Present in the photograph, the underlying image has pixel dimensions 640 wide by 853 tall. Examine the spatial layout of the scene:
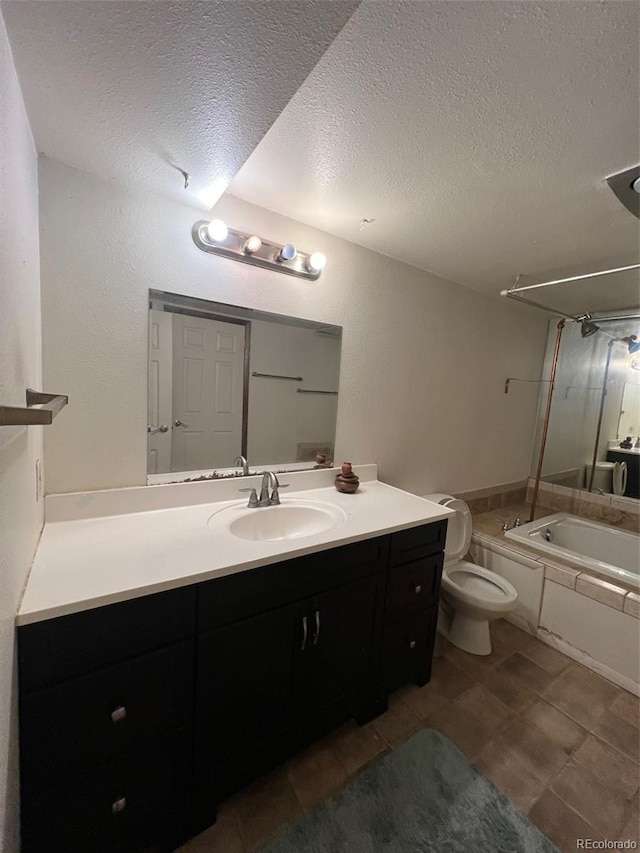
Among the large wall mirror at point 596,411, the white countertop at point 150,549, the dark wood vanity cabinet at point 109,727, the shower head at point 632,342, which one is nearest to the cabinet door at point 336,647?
the white countertop at point 150,549

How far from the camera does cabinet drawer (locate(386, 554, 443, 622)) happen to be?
1365 mm

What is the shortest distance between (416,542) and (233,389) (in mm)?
1036

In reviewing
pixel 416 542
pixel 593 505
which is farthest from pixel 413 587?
pixel 593 505

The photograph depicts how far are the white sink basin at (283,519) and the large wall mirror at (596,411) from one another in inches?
95.7

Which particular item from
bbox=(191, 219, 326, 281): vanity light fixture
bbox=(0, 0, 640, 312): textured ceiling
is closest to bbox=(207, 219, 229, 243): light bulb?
bbox=(191, 219, 326, 281): vanity light fixture

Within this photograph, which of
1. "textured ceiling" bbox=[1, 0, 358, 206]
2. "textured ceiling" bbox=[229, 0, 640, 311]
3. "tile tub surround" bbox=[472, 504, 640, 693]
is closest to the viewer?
"textured ceiling" bbox=[1, 0, 358, 206]

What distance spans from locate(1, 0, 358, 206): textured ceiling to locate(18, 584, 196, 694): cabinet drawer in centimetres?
118

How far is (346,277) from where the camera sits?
1.74 metres

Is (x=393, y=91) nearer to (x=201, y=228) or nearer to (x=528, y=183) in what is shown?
(x=528, y=183)

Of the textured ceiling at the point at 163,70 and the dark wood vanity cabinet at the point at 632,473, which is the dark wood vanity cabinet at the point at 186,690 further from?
the dark wood vanity cabinet at the point at 632,473

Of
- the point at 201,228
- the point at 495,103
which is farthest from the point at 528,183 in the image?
the point at 201,228

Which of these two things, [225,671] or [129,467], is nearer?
[225,671]

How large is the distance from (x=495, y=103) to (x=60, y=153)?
1.25 metres

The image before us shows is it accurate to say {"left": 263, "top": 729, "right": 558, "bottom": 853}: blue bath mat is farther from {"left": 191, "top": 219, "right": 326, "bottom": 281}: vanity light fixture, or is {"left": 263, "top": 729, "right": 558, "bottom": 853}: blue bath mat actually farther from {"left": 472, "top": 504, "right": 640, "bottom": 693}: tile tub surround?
{"left": 191, "top": 219, "right": 326, "bottom": 281}: vanity light fixture
